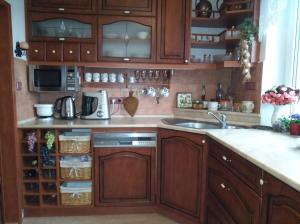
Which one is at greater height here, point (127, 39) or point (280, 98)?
point (127, 39)

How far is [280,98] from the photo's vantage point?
1.89 meters

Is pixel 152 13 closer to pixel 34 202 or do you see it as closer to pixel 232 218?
pixel 232 218

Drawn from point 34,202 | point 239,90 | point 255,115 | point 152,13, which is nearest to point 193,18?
point 152,13

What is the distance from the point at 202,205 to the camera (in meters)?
2.00

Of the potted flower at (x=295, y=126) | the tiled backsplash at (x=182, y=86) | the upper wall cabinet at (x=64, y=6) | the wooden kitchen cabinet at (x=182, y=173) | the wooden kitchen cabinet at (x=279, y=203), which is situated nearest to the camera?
the wooden kitchen cabinet at (x=279, y=203)

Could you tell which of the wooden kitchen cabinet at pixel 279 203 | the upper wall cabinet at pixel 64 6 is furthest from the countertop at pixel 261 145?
the upper wall cabinet at pixel 64 6

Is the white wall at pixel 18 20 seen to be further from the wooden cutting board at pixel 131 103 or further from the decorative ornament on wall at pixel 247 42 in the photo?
the decorative ornament on wall at pixel 247 42

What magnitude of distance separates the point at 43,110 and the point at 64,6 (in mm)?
1059

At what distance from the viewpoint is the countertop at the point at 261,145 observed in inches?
39.7

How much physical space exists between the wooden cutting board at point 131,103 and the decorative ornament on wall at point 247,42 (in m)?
1.17

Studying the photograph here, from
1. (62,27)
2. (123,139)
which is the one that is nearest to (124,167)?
(123,139)

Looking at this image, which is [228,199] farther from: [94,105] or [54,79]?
[54,79]

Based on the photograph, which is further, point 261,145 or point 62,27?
point 62,27

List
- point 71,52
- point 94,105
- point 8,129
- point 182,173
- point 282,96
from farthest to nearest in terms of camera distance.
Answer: point 94,105 → point 71,52 → point 182,173 → point 8,129 → point 282,96
